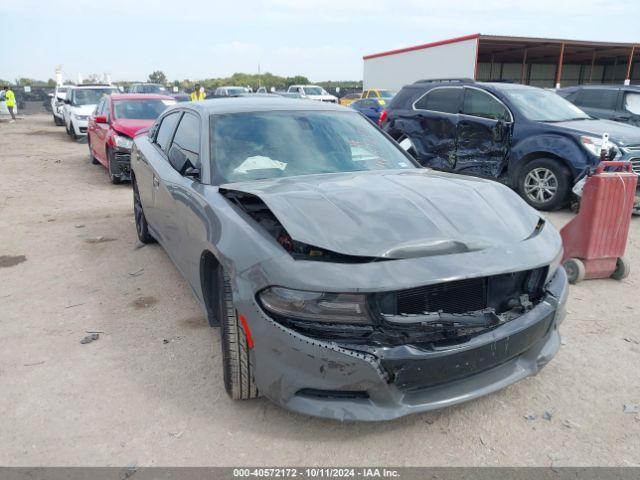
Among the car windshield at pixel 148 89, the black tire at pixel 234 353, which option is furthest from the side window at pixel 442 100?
the car windshield at pixel 148 89

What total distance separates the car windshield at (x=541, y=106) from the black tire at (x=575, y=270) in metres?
3.56

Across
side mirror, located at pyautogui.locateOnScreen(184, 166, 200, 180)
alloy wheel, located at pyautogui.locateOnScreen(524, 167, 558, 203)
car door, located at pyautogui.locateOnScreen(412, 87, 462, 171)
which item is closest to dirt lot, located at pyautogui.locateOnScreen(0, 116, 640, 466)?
side mirror, located at pyautogui.locateOnScreen(184, 166, 200, 180)

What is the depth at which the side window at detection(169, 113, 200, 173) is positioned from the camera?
3635mm

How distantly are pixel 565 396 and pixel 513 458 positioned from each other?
707mm

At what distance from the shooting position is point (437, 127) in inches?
329

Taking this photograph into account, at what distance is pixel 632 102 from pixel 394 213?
11274 millimetres

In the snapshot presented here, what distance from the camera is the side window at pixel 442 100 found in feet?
27.1

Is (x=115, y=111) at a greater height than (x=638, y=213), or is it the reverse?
(x=115, y=111)

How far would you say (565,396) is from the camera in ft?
9.59

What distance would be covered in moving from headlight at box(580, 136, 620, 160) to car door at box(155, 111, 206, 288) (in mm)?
5356

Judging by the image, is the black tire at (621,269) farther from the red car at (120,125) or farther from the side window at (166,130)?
the red car at (120,125)

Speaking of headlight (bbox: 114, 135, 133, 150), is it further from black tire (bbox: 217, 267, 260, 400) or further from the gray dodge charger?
black tire (bbox: 217, 267, 260, 400)

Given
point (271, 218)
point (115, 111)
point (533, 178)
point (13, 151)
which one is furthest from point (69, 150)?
point (271, 218)

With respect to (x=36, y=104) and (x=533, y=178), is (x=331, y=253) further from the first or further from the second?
(x=36, y=104)
